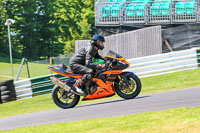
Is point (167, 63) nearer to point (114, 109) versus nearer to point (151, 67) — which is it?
point (151, 67)

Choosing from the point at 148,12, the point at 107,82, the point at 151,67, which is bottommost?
the point at 151,67

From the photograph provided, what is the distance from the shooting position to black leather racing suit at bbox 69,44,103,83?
9484 millimetres

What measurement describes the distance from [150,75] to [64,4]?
4742 centimetres

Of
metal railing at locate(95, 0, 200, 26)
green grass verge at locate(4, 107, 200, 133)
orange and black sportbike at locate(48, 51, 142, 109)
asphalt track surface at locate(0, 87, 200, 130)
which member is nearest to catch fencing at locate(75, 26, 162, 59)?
metal railing at locate(95, 0, 200, 26)

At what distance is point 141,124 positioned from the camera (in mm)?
6594

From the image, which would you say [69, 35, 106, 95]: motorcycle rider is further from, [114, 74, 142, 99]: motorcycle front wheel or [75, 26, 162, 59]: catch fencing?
[75, 26, 162, 59]: catch fencing

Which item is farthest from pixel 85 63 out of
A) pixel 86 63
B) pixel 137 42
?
pixel 137 42

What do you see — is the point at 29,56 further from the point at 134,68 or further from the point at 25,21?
the point at 134,68

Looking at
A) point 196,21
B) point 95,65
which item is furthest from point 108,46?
point 95,65

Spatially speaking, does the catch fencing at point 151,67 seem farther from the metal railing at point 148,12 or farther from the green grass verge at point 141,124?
the green grass verge at point 141,124

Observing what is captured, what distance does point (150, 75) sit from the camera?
16344mm

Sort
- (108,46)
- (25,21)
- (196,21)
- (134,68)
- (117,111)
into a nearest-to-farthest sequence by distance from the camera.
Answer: (117,111) < (134,68) < (196,21) < (108,46) < (25,21)

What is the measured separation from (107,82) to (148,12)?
38.9 feet

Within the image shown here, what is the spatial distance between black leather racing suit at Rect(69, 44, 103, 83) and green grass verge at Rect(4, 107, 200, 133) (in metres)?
2.10
